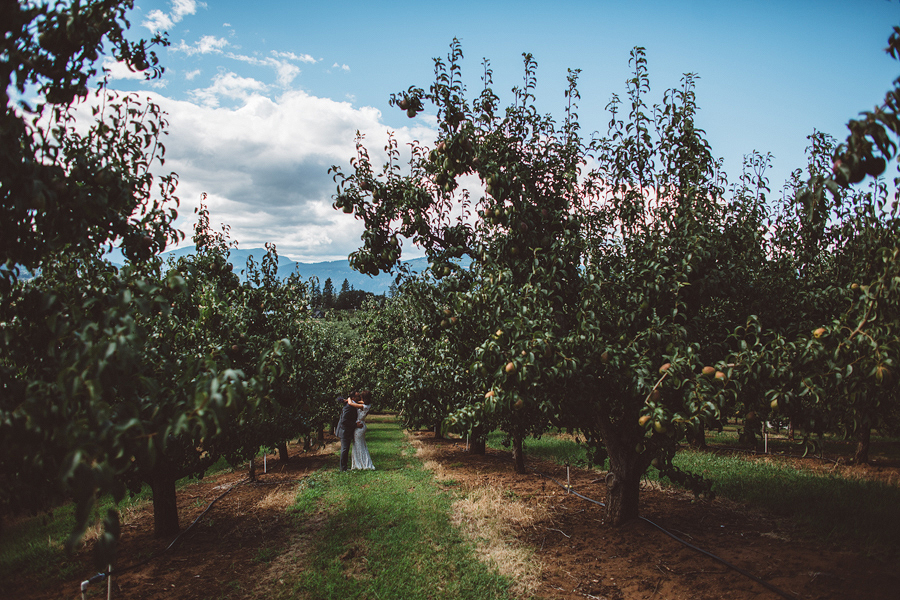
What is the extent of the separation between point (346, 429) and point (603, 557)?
7.57 meters

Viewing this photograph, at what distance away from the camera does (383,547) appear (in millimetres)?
6395

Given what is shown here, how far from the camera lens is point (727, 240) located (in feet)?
19.1

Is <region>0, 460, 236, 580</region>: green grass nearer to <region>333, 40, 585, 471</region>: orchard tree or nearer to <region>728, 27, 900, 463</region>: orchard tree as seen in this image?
<region>333, 40, 585, 471</region>: orchard tree

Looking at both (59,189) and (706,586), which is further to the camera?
(706,586)

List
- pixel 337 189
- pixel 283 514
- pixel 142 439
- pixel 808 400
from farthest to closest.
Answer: pixel 283 514, pixel 337 189, pixel 808 400, pixel 142 439

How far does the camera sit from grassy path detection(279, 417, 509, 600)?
205 inches

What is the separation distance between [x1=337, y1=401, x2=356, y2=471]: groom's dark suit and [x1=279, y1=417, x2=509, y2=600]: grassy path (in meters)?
1.30

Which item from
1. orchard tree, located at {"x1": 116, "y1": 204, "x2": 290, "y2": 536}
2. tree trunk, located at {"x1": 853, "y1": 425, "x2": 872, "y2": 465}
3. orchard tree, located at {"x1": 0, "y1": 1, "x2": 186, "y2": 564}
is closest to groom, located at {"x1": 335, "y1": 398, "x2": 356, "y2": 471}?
orchard tree, located at {"x1": 116, "y1": 204, "x2": 290, "y2": 536}

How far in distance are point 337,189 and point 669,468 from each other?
17.6 ft

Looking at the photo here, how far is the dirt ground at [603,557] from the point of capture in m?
4.87

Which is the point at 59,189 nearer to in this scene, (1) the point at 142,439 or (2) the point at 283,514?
(1) the point at 142,439

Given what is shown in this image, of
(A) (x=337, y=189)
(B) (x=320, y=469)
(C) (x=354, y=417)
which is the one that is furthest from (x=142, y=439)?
(B) (x=320, y=469)

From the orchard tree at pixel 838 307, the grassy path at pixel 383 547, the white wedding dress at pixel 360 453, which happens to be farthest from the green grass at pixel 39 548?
the orchard tree at pixel 838 307

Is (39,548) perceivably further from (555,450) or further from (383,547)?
(555,450)
